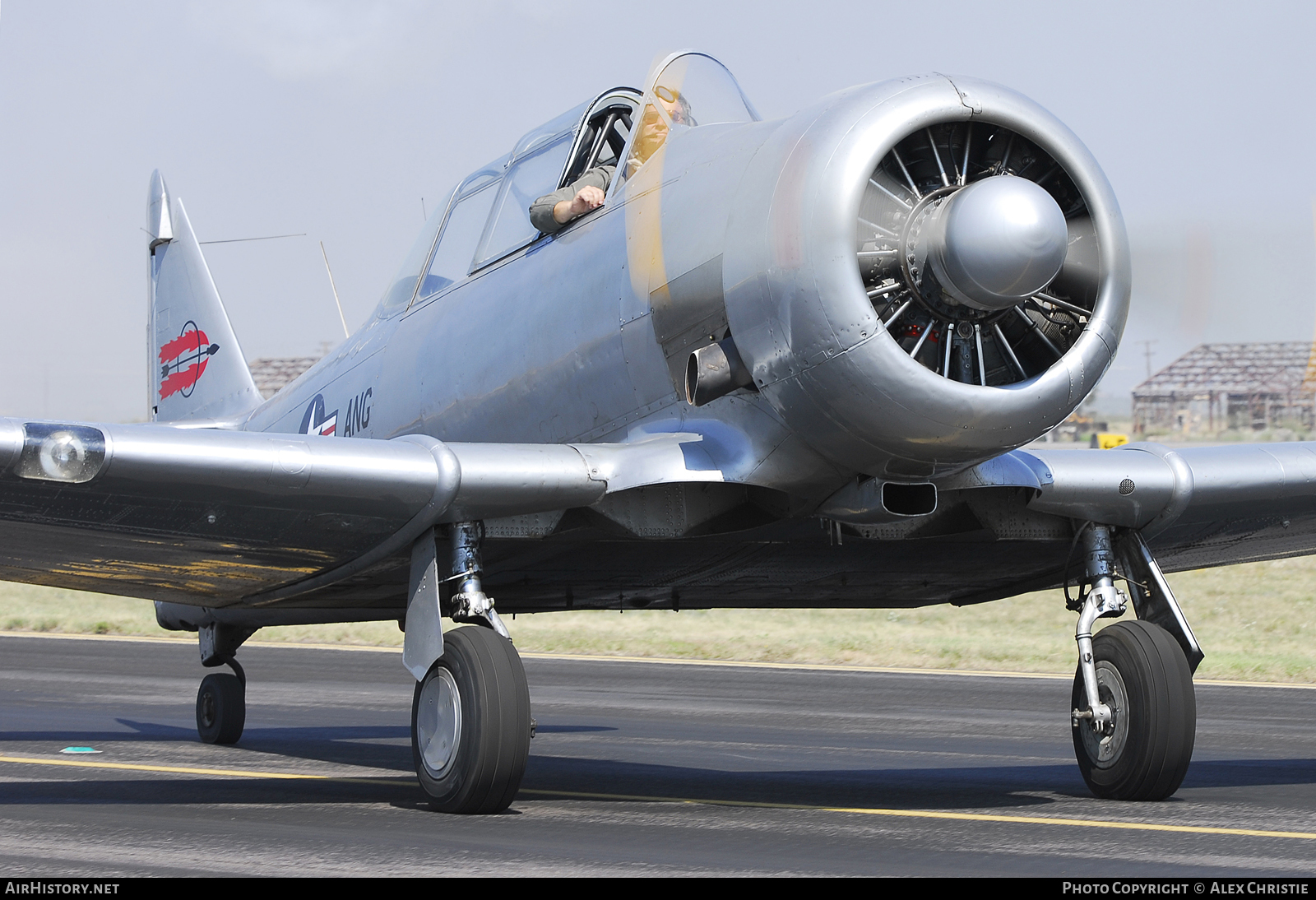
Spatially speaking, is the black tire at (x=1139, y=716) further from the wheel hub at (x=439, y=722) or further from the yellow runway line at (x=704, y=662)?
the yellow runway line at (x=704, y=662)

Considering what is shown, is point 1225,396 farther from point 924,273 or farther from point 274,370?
point 924,273

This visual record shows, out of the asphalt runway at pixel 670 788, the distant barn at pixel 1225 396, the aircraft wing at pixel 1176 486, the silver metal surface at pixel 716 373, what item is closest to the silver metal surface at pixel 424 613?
the asphalt runway at pixel 670 788

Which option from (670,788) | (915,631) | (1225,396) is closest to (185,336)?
(670,788)

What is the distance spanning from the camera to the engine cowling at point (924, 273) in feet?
19.4

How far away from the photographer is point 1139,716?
7.06 m

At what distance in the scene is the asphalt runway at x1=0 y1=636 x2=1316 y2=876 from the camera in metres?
5.70

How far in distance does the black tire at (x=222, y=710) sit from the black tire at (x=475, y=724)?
4.99 meters

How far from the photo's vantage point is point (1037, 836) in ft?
20.4

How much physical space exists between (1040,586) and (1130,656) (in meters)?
1.68

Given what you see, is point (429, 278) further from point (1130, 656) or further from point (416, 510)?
point (1130, 656)

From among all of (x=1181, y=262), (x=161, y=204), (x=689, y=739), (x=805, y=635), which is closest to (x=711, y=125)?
(x=1181, y=262)

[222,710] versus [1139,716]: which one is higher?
[222,710]

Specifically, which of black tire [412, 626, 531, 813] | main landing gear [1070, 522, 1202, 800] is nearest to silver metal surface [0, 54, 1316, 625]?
main landing gear [1070, 522, 1202, 800]

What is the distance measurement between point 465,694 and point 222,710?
5.40m
